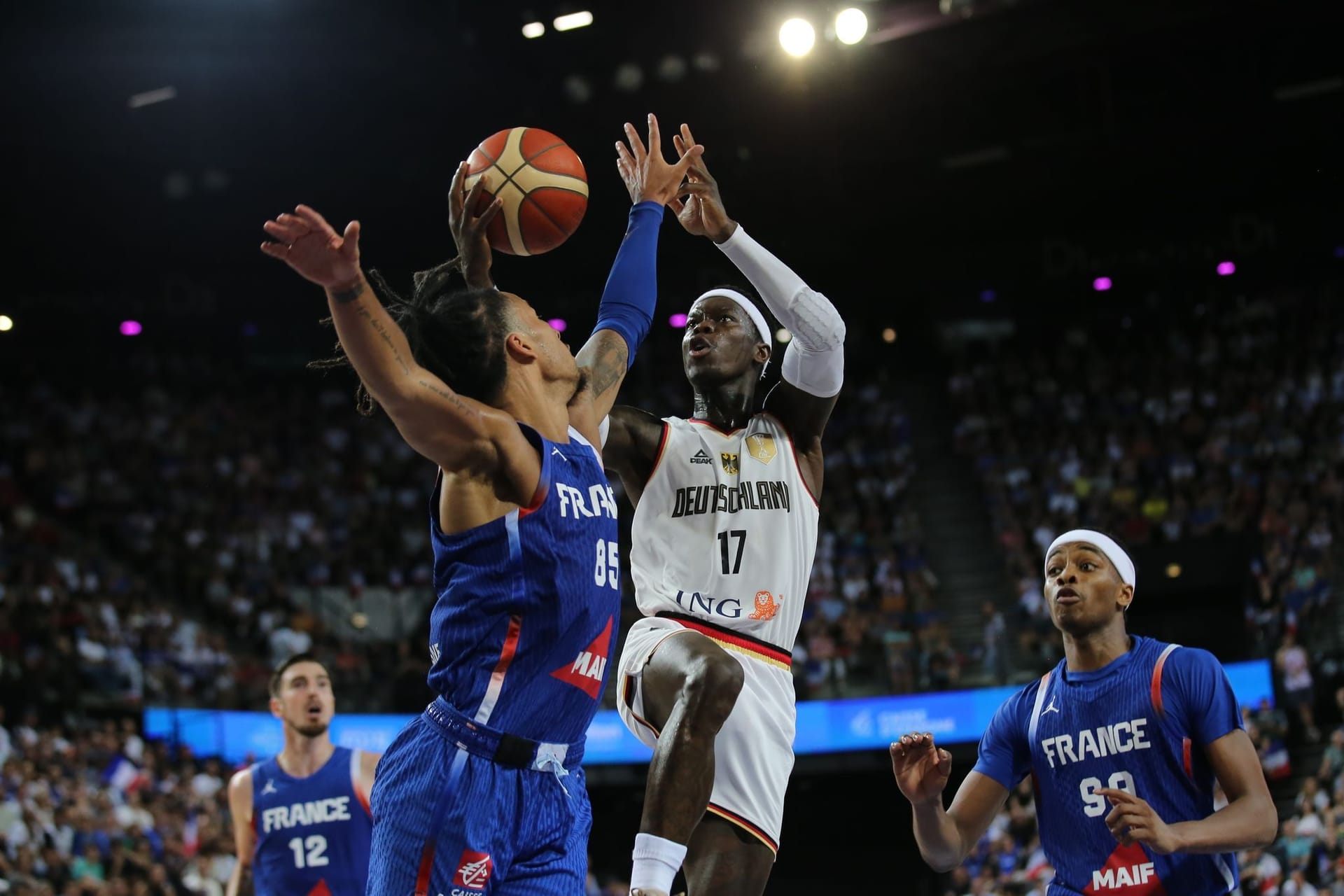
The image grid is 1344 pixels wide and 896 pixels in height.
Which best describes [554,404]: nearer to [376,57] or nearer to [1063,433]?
[376,57]

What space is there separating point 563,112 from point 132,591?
961 centimetres

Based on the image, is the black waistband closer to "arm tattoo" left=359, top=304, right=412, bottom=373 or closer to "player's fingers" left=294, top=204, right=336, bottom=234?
"arm tattoo" left=359, top=304, right=412, bottom=373

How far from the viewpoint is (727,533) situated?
206 inches

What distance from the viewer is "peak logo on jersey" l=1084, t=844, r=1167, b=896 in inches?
188

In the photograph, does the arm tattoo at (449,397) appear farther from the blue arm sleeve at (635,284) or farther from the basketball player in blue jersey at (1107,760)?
the basketball player in blue jersey at (1107,760)

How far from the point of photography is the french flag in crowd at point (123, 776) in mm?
15508

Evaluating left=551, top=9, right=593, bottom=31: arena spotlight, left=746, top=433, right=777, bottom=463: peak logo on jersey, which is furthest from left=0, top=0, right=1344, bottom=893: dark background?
left=746, top=433, right=777, bottom=463: peak logo on jersey

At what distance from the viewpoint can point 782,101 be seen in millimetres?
19047

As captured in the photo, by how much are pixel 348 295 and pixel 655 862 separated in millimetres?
1942

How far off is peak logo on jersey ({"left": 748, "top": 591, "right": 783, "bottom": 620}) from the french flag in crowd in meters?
12.7

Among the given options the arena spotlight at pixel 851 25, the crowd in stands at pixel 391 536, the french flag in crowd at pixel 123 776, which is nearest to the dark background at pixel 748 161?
the arena spotlight at pixel 851 25

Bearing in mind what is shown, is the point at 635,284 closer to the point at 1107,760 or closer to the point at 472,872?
the point at 472,872

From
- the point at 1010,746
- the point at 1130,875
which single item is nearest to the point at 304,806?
the point at 1010,746

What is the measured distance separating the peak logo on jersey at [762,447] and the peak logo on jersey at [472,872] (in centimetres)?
252
